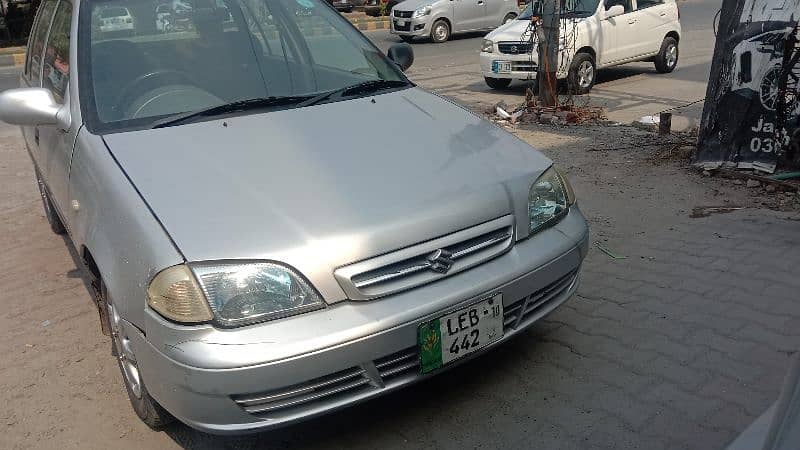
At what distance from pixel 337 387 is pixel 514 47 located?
8.75 meters

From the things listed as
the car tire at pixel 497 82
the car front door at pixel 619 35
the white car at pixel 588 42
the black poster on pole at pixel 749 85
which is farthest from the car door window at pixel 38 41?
the car front door at pixel 619 35

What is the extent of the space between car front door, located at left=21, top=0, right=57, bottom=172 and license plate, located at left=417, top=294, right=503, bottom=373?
267 cm

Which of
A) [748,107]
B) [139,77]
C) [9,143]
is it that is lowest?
[9,143]

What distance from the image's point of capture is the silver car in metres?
2.37

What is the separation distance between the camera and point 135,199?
2.63m

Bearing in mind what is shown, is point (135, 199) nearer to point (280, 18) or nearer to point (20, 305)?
point (280, 18)

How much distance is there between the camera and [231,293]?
93.0 inches

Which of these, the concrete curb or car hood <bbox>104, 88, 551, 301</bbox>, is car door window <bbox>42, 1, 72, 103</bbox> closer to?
car hood <bbox>104, 88, 551, 301</bbox>

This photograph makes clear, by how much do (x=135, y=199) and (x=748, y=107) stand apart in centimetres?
449

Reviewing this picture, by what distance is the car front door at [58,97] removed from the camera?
11.1ft

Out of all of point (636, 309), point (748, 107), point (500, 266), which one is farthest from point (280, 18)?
point (748, 107)

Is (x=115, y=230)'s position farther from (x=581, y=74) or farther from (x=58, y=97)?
(x=581, y=74)

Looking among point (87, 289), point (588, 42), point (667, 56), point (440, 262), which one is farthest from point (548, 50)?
point (440, 262)

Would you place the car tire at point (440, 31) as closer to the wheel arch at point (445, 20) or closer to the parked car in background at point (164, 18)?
the wheel arch at point (445, 20)
